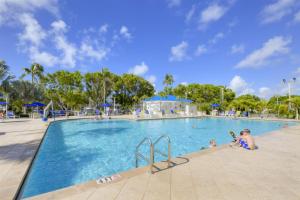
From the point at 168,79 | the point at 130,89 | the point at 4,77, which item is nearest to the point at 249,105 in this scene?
the point at 168,79

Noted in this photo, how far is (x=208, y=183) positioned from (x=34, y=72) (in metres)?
35.2

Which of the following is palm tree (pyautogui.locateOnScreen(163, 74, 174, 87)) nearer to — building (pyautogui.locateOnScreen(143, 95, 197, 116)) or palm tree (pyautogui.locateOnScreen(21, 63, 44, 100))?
building (pyautogui.locateOnScreen(143, 95, 197, 116))

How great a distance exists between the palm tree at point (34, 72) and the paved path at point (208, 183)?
109 feet

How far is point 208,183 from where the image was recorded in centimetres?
282

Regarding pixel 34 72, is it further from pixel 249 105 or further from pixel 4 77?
pixel 249 105

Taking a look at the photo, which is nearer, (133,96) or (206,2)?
(206,2)

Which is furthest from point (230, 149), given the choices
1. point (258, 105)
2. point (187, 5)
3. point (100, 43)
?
point (258, 105)

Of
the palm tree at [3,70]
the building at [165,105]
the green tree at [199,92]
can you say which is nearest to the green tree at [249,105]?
the building at [165,105]

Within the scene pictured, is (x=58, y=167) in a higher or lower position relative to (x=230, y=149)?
lower

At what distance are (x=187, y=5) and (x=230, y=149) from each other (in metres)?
15.5

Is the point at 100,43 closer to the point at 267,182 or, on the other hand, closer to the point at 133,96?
the point at 133,96

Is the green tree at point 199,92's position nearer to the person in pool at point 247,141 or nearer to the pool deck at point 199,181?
the person in pool at point 247,141

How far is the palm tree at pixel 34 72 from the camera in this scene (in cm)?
2862

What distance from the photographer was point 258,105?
24922 millimetres
